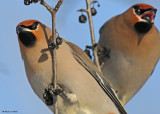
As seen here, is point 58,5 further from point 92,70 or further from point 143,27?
point 143,27

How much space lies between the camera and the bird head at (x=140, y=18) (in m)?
5.20

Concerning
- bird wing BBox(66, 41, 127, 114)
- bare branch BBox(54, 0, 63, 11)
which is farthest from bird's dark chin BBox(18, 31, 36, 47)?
bare branch BBox(54, 0, 63, 11)

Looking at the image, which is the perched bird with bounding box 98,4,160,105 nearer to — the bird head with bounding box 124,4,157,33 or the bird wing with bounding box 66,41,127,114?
the bird head with bounding box 124,4,157,33

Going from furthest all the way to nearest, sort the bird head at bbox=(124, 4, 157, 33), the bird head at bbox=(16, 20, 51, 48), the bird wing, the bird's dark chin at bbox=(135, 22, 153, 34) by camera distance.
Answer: the bird's dark chin at bbox=(135, 22, 153, 34) → the bird head at bbox=(124, 4, 157, 33) → the bird wing → the bird head at bbox=(16, 20, 51, 48)

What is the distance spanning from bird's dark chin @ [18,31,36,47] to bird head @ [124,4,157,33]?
67.7 inches

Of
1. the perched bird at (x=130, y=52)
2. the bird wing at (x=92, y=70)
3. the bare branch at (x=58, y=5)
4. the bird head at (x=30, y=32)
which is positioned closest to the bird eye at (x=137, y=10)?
the perched bird at (x=130, y=52)

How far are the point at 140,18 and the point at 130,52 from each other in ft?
1.39

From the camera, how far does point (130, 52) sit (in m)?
5.36

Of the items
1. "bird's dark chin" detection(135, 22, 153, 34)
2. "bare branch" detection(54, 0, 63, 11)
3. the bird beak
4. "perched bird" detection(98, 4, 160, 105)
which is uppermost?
"bare branch" detection(54, 0, 63, 11)

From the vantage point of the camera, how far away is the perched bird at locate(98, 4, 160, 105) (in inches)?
211

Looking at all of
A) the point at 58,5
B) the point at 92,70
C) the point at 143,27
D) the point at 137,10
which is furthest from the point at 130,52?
the point at 58,5

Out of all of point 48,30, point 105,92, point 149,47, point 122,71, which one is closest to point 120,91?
point 122,71

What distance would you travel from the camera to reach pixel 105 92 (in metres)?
4.10

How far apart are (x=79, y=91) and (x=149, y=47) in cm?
181
